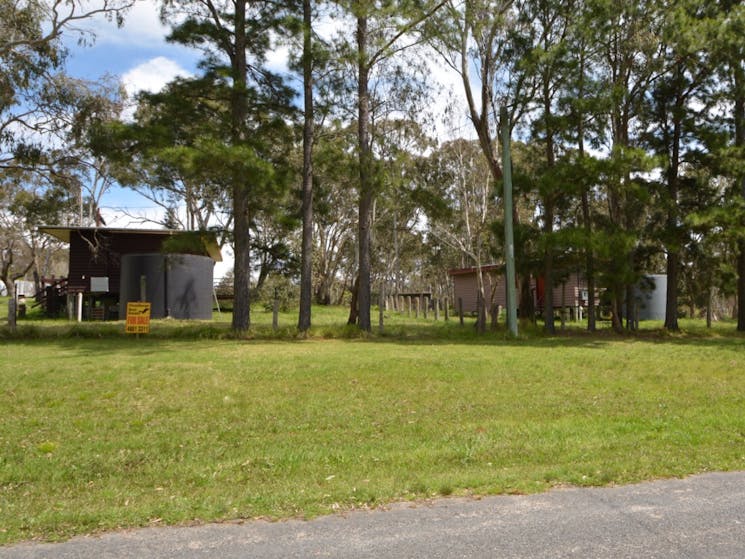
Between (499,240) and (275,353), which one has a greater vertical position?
(499,240)

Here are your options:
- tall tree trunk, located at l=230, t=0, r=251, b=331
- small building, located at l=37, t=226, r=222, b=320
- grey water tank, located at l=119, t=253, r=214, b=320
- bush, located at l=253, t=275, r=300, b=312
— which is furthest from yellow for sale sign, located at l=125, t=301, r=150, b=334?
A: bush, located at l=253, t=275, r=300, b=312

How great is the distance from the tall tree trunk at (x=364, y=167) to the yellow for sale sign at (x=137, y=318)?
20.8 ft

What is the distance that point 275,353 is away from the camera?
15.1 meters

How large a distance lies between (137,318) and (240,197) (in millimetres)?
4672

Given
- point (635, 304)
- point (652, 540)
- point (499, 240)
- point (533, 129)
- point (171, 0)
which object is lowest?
point (652, 540)

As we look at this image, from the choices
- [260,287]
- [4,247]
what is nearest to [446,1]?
[260,287]

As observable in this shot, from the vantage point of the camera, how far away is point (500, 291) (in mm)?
39281

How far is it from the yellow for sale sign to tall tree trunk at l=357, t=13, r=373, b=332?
250 inches

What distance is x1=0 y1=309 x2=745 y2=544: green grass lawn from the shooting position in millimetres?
6016

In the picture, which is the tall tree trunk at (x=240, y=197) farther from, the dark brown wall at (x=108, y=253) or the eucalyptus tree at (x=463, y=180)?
the eucalyptus tree at (x=463, y=180)

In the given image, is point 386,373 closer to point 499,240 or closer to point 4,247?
point 499,240

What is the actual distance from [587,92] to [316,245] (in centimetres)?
2933

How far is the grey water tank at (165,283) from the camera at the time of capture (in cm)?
2728

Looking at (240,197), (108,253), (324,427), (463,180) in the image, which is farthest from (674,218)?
(108,253)
